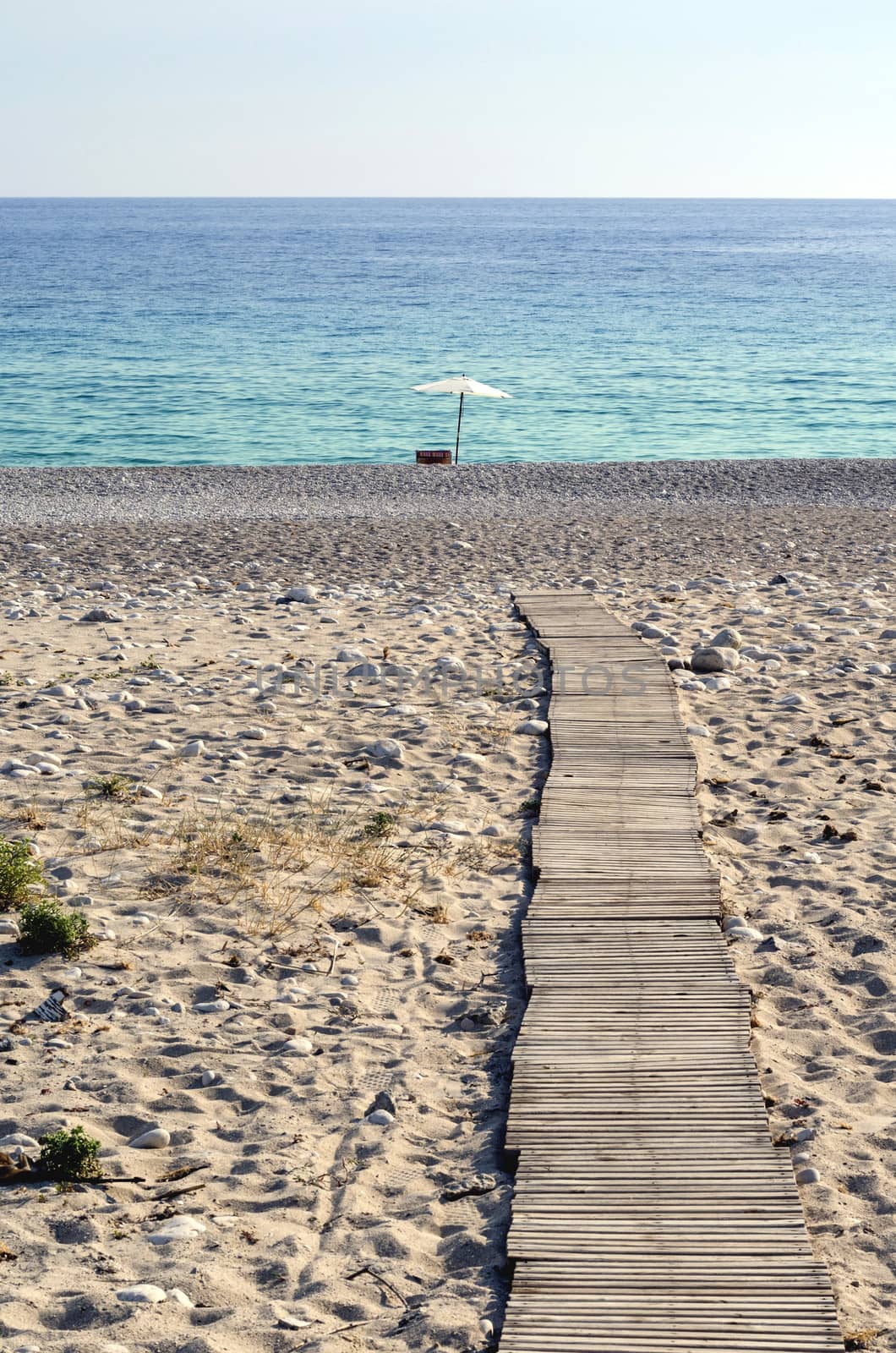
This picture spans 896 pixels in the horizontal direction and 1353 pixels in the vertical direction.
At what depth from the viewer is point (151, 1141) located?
4.42 meters

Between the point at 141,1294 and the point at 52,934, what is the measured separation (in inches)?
88.8

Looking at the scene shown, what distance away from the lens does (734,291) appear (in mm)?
76812

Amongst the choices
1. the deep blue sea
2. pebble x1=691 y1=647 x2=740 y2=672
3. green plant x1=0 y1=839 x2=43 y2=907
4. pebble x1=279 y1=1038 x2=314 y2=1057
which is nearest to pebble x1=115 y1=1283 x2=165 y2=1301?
pebble x1=279 y1=1038 x2=314 y2=1057

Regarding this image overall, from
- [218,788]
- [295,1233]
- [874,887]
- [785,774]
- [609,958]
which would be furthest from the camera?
[785,774]

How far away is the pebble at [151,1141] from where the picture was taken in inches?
174

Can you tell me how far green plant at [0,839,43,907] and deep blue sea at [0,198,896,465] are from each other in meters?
24.2

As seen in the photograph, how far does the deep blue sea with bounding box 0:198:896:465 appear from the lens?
32.4 metres

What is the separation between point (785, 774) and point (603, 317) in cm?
5482

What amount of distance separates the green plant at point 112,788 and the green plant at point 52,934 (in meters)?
1.68

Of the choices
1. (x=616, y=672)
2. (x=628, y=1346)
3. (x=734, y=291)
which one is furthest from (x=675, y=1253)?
(x=734, y=291)

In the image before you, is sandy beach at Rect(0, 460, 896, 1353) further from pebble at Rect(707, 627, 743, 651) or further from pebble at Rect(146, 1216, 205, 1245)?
pebble at Rect(707, 627, 743, 651)

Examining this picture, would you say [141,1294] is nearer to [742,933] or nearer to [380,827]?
[742,933]

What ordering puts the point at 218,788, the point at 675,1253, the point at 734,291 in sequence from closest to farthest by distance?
the point at 675,1253 → the point at 218,788 → the point at 734,291

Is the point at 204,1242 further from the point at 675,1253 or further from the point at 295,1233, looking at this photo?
the point at 675,1253
